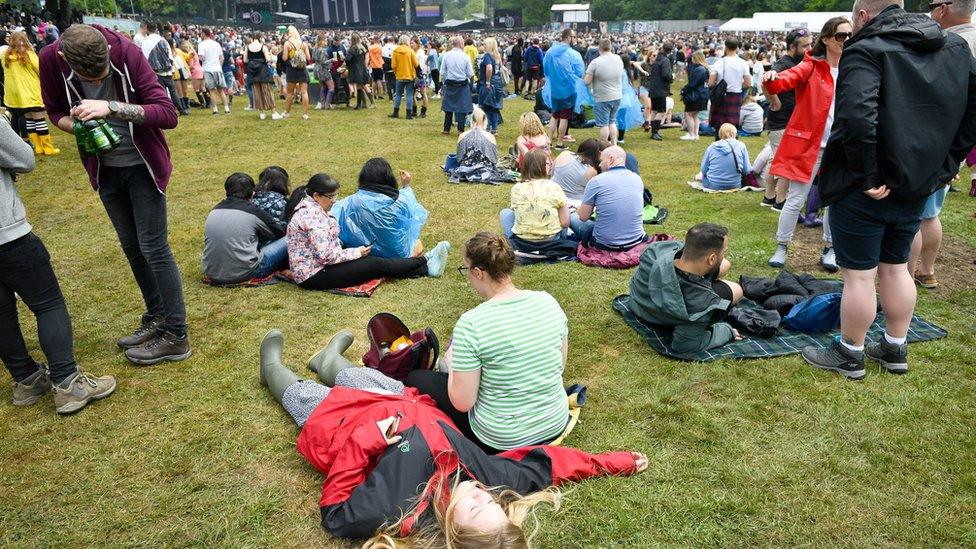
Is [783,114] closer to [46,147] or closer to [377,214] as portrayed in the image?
[377,214]

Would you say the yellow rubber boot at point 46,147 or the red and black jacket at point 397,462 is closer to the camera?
the red and black jacket at point 397,462

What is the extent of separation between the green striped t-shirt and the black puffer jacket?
1.86 m

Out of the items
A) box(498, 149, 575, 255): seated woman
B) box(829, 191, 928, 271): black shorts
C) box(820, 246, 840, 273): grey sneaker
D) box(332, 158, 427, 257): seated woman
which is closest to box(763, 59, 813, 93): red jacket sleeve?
box(820, 246, 840, 273): grey sneaker

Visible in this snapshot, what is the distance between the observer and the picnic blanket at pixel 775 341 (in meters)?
4.14

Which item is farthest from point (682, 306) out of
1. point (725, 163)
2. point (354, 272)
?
point (725, 163)

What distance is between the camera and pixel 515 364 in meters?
2.89

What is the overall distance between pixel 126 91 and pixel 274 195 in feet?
7.44

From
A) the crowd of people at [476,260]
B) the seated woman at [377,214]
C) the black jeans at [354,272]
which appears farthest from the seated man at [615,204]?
the black jeans at [354,272]

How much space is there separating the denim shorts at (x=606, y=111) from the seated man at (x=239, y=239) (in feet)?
22.1

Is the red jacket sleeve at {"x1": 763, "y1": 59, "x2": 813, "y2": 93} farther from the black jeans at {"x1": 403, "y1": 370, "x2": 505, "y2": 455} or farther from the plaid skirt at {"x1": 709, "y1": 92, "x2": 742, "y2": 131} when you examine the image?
the plaid skirt at {"x1": 709, "y1": 92, "x2": 742, "y2": 131}

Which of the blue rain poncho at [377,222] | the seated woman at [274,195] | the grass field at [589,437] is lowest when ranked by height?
the grass field at [589,437]

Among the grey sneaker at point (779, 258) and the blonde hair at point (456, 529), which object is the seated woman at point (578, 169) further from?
the blonde hair at point (456, 529)

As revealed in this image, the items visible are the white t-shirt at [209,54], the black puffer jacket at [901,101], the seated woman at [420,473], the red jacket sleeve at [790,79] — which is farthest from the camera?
the white t-shirt at [209,54]

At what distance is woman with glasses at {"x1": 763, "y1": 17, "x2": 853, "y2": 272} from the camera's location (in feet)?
16.6
